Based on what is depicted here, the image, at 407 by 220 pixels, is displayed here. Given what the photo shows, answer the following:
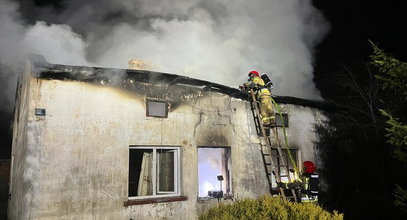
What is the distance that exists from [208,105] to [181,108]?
2.43 feet

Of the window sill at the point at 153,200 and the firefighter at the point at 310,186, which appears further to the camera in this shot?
the firefighter at the point at 310,186

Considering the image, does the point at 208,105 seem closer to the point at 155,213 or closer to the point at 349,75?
the point at 155,213

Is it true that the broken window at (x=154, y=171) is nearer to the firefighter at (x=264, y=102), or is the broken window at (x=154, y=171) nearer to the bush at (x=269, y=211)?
the bush at (x=269, y=211)

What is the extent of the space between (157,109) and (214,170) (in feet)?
6.97

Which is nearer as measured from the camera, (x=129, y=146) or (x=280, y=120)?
(x=129, y=146)

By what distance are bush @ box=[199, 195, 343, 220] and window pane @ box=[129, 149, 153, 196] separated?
222 centimetres

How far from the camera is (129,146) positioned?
576cm

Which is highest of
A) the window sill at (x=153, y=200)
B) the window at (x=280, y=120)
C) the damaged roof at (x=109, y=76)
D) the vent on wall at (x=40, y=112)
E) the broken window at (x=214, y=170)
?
the damaged roof at (x=109, y=76)

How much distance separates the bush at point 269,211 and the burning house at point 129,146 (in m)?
2.00

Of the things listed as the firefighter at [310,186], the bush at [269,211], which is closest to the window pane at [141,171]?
the bush at [269,211]

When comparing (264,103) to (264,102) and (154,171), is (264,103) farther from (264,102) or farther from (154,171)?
(154,171)

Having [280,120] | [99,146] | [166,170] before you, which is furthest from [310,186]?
[99,146]

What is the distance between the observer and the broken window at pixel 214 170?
6.84 m

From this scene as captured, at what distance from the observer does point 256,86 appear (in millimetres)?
7320
